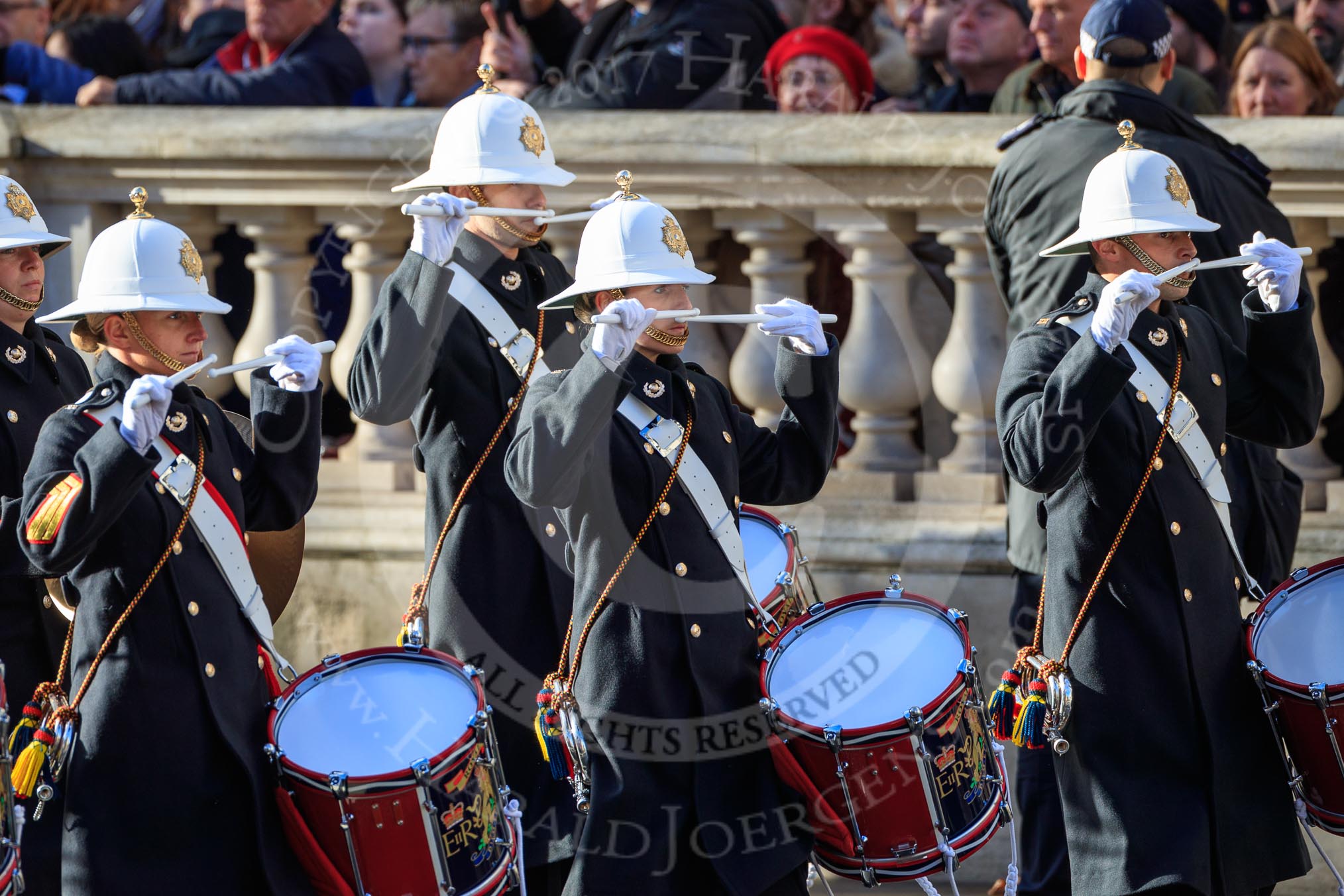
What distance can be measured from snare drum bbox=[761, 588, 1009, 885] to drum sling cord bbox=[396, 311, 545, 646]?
1.00 meters

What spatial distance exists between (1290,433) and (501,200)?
6.73 ft

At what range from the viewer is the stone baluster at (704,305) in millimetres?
7098

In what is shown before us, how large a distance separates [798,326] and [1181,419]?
3.01 feet

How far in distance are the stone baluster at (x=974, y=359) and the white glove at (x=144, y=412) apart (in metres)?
2.80

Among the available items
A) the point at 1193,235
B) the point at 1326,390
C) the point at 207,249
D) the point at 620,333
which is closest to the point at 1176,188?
the point at 1193,235

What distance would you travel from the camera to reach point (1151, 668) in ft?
17.7

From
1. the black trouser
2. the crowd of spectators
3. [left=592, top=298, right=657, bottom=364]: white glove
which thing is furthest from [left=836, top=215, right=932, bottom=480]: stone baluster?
[left=592, top=298, right=657, bottom=364]: white glove

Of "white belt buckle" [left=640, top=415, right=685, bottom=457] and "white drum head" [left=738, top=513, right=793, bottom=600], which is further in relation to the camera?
"white drum head" [left=738, top=513, right=793, bottom=600]

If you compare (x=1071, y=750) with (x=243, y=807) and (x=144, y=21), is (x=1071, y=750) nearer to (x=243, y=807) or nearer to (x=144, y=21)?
(x=243, y=807)

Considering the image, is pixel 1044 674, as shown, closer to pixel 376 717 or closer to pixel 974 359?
pixel 376 717

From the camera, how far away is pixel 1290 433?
18.7 ft

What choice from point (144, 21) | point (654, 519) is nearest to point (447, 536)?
point (654, 519)

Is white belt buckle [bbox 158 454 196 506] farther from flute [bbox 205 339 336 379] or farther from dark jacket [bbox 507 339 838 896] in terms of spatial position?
dark jacket [bbox 507 339 838 896]

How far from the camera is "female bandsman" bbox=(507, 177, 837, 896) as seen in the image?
519 centimetres
